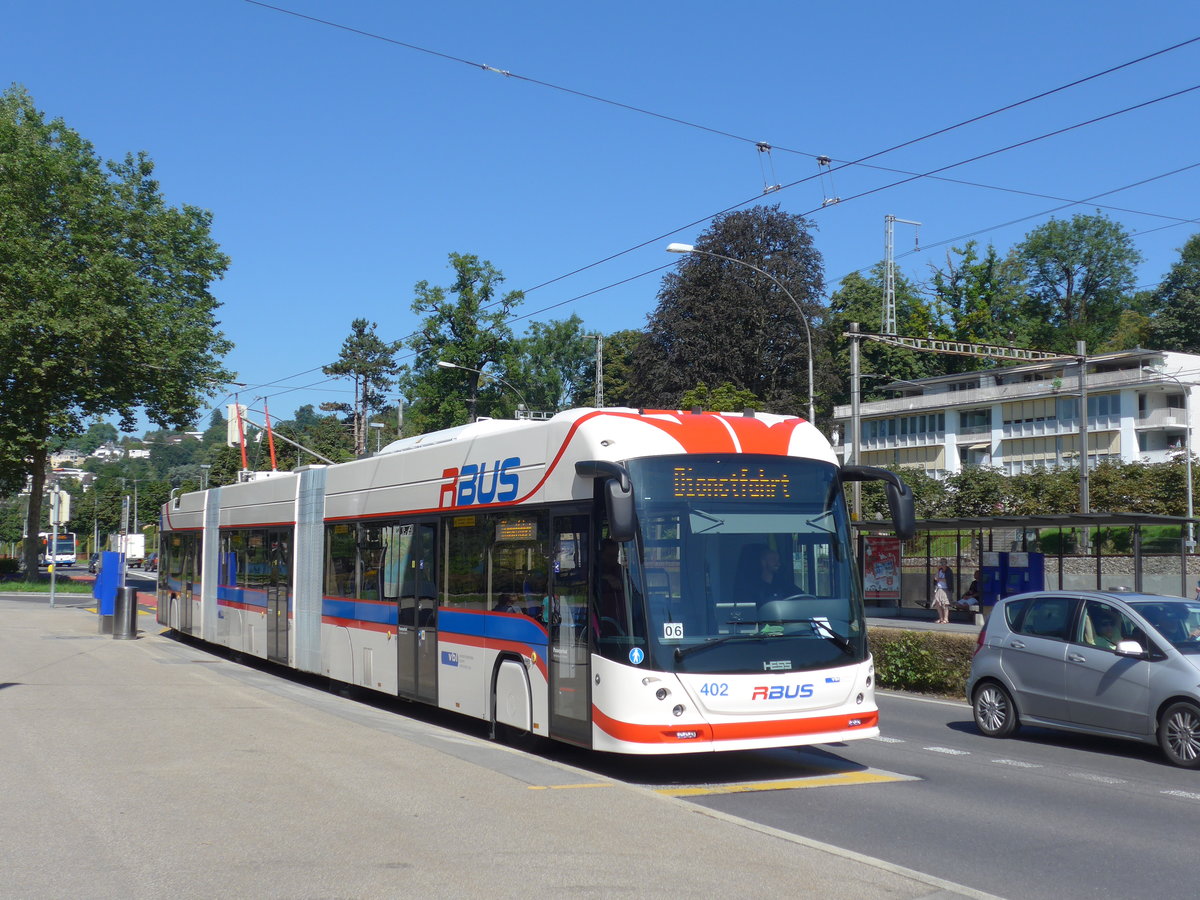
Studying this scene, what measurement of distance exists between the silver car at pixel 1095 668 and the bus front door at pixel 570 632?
4.98 meters

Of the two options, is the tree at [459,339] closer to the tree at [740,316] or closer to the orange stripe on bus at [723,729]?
the tree at [740,316]

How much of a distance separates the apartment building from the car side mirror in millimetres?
52721

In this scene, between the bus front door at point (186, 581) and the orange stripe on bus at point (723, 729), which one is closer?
the orange stripe on bus at point (723, 729)

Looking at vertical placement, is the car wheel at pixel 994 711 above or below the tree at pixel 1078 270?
below

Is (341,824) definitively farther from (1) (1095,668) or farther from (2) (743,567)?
(1) (1095,668)

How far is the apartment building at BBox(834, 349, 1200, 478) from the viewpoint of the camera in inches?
2835

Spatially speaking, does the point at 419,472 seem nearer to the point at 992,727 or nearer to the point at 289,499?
the point at 289,499

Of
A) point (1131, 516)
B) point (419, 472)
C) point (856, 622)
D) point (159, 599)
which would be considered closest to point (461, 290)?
point (159, 599)

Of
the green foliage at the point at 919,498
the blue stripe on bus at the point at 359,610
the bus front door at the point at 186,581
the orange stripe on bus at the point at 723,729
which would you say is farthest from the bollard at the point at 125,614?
the green foliage at the point at 919,498

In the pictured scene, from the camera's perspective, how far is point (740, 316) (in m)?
58.5

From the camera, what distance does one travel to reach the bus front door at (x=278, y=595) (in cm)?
1855

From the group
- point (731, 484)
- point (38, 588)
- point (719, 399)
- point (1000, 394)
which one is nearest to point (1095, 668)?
point (731, 484)

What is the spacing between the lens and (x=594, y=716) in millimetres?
10023

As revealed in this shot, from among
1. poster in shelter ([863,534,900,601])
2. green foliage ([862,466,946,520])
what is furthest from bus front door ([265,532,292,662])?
green foliage ([862,466,946,520])
